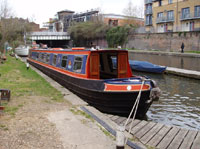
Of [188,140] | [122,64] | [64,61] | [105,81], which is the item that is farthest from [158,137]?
[64,61]

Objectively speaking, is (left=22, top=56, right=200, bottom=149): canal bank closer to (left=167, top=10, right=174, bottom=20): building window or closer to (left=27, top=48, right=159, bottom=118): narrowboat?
(left=27, top=48, right=159, bottom=118): narrowboat

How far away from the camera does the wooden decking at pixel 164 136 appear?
5035 millimetres

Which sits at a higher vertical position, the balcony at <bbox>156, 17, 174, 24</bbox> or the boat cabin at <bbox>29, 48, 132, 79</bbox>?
the balcony at <bbox>156, 17, 174, 24</bbox>

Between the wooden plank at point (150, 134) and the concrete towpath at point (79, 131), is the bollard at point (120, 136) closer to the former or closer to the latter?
the concrete towpath at point (79, 131)

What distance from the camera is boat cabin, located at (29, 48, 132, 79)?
8.73m

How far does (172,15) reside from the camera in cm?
4284

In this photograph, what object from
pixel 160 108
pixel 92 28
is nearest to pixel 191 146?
pixel 160 108

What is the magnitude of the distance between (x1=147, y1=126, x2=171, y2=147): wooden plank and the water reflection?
1.95 meters

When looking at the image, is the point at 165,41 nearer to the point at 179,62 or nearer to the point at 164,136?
the point at 179,62

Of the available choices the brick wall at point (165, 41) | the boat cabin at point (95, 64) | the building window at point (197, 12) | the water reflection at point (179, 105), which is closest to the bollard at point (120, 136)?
the water reflection at point (179, 105)

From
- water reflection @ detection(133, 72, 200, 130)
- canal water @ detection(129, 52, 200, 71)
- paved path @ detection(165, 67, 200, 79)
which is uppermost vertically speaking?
canal water @ detection(129, 52, 200, 71)

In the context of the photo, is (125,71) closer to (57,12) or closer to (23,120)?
(23,120)

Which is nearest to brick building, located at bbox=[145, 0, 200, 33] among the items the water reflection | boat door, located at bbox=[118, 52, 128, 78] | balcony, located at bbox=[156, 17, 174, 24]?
balcony, located at bbox=[156, 17, 174, 24]

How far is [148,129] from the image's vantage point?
5.90 meters
